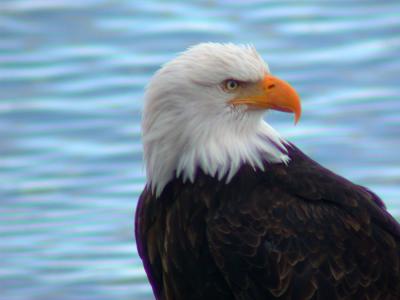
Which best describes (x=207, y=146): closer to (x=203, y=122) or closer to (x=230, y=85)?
(x=203, y=122)

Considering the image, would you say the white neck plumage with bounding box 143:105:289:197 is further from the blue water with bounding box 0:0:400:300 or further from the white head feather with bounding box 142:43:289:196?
the blue water with bounding box 0:0:400:300

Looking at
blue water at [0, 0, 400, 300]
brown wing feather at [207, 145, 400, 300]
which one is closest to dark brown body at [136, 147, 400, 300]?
brown wing feather at [207, 145, 400, 300]

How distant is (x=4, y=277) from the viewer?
12.9m

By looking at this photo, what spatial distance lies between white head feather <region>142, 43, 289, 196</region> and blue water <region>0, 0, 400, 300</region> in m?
3.05

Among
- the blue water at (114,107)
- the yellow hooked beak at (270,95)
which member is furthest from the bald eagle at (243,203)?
the blue water at (114,107)

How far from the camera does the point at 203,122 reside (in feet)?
31.5

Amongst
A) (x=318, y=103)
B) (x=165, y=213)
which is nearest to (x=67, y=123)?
(x=318, y=103)

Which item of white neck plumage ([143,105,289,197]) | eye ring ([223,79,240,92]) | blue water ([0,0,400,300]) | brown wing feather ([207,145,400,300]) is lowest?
brown wing feather ([207,145,400,300])

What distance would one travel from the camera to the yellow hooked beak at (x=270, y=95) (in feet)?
31.2

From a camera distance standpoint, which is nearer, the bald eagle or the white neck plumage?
the bald eagle

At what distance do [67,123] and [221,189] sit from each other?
5.26 m

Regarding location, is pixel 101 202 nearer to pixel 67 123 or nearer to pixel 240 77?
pixel 67 123

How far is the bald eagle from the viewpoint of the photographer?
9523 millimetres

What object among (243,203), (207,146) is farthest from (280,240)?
(207,146)
